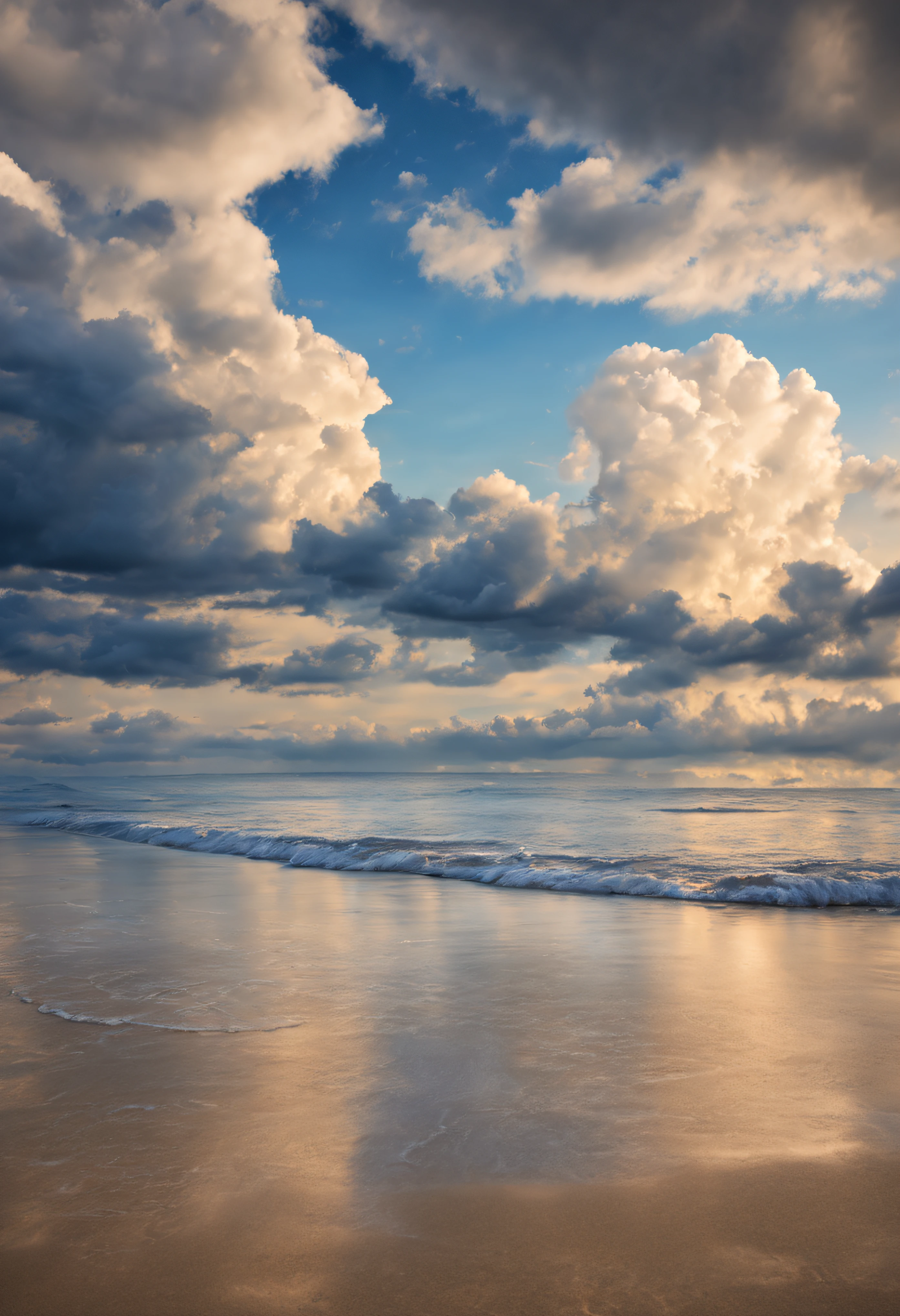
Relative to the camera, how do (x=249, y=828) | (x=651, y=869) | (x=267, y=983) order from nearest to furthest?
(x=267, y=983)
(x=651, y=869)
(x=249, y=828)

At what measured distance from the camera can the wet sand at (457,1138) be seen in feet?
9.05

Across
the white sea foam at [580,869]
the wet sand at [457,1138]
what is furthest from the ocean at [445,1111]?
the white sea foam at [580,869]

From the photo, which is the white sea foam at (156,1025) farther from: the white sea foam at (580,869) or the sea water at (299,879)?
the white sea foam at (580,869)

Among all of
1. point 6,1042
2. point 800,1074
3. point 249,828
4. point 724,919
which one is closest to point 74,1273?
point 6,1042

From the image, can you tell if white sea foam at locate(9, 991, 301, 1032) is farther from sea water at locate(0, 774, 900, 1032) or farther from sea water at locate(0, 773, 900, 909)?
sea water at locate(0, 773, 900, 909)

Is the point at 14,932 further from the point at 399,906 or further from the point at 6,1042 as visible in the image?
the point at 399,906

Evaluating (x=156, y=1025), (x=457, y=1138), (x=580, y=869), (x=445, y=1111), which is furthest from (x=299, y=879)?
(x=457, y=1138)

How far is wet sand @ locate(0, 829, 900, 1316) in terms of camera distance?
2758 mm

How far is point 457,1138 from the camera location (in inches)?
151

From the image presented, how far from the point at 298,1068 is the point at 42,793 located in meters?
61.0

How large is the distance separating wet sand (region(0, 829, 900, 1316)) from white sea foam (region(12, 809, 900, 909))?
528 centimetres

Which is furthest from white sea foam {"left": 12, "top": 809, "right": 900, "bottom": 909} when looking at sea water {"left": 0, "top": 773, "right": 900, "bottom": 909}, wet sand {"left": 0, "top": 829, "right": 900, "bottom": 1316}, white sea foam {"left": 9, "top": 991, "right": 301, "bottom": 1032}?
white sea foam {"left": 9, "top": 991, "right": 301, "bottom": 1032}

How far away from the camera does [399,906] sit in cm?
1165

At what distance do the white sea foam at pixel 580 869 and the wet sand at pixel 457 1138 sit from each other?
208 inches
